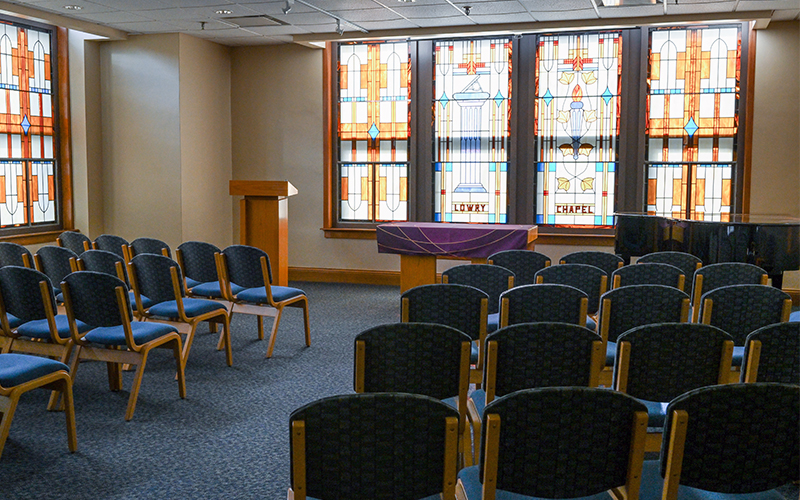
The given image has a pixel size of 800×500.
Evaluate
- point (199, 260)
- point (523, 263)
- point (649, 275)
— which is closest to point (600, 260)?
point (523, 263)

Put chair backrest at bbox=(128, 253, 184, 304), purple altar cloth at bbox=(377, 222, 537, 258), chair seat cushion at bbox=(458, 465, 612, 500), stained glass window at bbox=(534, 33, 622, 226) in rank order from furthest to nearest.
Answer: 1. stained glass window at bbox=(534, 33, 622, 226)
2. purple altar cloth at bbox=(377, 222, 537, 258)
3. chair backrest at bbox=(128, 253, 184, 304)
4. chair seat cushion at bbox=(458, 465, 612, 500)

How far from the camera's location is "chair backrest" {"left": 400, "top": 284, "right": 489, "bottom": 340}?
411 centimetres

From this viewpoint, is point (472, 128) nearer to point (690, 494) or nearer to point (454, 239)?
point (454, 239)

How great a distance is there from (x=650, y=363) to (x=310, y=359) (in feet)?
11.9

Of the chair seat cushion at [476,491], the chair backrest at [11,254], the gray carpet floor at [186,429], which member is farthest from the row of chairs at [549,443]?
the chair backrest at [11,254]

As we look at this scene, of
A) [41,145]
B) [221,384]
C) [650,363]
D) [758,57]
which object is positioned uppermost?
[758,57]

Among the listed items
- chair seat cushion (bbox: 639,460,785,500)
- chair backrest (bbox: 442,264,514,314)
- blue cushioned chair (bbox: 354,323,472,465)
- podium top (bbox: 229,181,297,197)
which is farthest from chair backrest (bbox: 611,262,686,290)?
podium top (bbox: 229,181,297,197)

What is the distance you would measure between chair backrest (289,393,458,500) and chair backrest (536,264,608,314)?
298 centimetres

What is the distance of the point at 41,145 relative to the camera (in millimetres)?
9484

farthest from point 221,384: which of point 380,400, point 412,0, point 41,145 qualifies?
point 41,145

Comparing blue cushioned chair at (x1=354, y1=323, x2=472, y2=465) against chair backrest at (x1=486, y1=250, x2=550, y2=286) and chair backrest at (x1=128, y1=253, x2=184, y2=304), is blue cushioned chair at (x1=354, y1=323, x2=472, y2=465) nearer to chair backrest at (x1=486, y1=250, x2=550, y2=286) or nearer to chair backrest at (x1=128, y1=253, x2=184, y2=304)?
chair backrest at (x1=128, y1=253, x2=184, y2=304)

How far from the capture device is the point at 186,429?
4570 mm

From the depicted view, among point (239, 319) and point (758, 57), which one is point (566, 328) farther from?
point (758, 57)

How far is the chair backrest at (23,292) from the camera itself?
4.64 meters
